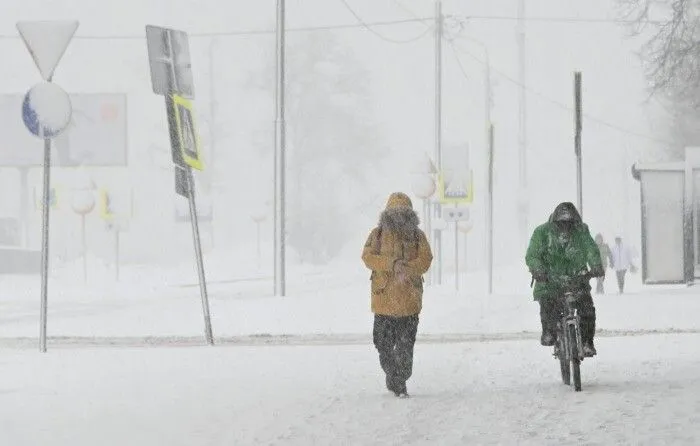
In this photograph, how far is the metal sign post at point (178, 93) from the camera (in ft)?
57.1

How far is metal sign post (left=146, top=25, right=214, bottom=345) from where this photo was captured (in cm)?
1741

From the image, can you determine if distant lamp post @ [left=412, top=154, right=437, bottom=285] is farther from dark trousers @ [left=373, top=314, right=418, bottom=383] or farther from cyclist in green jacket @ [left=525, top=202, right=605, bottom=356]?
dark trousers @ [left=373, top=314, right=418, bottom=383]

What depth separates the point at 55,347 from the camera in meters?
19.1

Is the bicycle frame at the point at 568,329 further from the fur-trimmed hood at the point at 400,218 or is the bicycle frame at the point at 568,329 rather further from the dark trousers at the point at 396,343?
the fur-trimmed hood at the point at 400,218

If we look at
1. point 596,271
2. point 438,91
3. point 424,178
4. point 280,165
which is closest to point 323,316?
point 280,165

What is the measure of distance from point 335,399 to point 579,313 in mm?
2004

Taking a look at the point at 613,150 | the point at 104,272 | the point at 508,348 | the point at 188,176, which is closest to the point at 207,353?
the point at 188,176

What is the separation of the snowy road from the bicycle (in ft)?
0.79

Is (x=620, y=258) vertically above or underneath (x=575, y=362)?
above

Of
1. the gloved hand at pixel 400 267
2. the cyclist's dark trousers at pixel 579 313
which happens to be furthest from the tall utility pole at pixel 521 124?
the gloved hand at pixel 400 267

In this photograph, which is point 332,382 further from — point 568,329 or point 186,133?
point 186,133

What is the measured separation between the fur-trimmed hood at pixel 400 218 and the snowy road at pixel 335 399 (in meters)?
1.19

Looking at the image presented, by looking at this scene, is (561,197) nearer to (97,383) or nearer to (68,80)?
(68,80)

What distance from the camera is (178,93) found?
17641 millimetres
